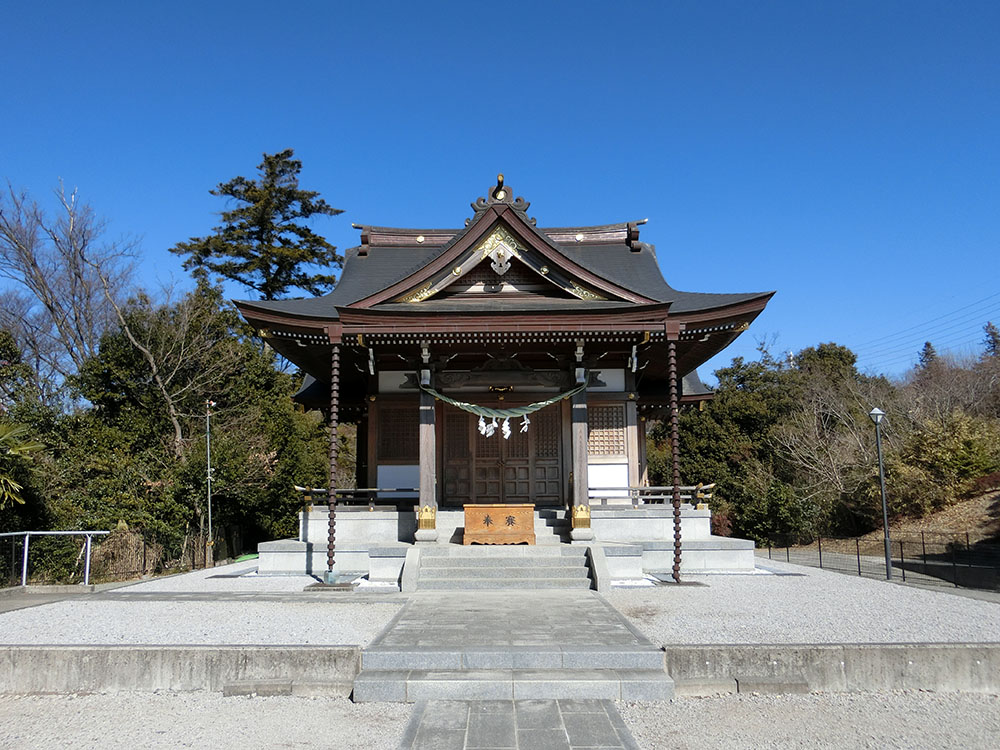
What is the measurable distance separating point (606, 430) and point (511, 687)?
9.70 meters

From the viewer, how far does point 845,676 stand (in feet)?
20.4

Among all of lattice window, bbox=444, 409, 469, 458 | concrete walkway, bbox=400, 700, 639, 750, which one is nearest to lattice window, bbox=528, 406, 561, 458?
lattice window, bbox=444, 409, 469, 458

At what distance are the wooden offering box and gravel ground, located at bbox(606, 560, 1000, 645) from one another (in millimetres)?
2249

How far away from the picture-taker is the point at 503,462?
50.3ft

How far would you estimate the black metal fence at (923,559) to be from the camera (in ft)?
49.8

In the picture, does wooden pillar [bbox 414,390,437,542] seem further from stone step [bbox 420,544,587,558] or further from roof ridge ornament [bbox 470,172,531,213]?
roof ridge ornament [bbox 470,172,531,213]

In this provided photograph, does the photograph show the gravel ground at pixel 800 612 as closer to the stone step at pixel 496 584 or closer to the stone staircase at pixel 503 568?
the stone step at pixel 496 584

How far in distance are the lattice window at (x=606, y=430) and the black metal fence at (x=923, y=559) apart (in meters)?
6.28

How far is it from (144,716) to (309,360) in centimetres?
1029

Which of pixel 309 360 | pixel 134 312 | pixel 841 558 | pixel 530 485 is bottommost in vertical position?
pixel 841 558

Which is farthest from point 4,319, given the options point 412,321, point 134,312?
point 412,321

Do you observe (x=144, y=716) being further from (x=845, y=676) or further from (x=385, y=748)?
(x=845, y=676)

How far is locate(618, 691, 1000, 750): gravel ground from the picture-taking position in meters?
5.01

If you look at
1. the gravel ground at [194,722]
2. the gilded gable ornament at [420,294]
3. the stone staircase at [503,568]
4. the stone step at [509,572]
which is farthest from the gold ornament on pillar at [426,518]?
the gravel ground at [194,722]
